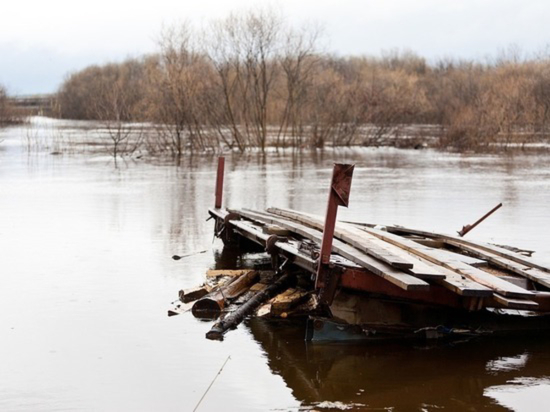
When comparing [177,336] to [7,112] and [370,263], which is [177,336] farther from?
[7,112]

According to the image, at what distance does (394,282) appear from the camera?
26.3 ft

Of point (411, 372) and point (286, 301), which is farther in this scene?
point (286, 301)

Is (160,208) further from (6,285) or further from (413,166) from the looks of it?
(413,166)

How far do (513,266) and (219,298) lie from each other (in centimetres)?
333

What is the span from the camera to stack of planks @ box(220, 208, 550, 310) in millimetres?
8102

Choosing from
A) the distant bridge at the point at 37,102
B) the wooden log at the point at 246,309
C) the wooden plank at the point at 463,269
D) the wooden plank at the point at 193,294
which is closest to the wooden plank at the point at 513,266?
the wooden plank at the point at 463,269

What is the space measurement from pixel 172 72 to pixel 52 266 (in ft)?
102

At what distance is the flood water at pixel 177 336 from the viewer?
7504mm

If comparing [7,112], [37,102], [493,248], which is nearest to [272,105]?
[7,112]

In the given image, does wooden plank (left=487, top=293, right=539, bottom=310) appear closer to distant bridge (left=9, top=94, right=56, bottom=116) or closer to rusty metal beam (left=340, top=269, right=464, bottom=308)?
rusty metal beam (left=340, top=269, right=464, bottom=308)

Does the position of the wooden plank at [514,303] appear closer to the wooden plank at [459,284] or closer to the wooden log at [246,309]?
the wooden plank at [459,284]

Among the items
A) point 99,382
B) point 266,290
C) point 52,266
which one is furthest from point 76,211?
point 99,382

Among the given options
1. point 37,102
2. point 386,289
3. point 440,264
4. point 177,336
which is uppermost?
point 37,102

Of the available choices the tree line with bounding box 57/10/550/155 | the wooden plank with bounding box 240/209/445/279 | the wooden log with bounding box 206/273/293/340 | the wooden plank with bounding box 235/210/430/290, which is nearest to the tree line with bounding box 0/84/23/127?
the tree line with bounding box 57/10/550/155
